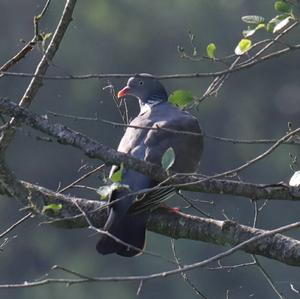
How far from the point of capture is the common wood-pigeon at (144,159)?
200 inches

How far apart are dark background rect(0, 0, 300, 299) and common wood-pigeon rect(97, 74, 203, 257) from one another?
1200 cm

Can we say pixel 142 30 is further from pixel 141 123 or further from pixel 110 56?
pixel 141 123

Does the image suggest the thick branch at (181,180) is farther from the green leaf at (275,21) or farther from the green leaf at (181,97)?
the green leaf at (275,21)

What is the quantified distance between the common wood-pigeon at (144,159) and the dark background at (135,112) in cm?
1200

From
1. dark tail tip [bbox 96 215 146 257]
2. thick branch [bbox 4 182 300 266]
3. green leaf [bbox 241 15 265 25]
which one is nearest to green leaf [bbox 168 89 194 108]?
green leaf [bbox 241 15 265 25]

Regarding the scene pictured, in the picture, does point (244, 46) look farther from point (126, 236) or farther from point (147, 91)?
Result: point (147, 91)

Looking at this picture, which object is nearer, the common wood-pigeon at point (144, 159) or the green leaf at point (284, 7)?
the green leaf at point (284, 7)

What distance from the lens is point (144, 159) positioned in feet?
→ 17.6

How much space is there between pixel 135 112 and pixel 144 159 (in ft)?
46.8

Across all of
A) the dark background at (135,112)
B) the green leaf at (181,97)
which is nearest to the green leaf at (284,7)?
the green leaf at (181,97)

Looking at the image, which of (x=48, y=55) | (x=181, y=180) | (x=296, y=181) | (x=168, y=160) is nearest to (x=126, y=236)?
(x=48, y=55)

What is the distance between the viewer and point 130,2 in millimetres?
27422

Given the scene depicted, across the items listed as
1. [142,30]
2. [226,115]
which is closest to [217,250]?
[226,115]

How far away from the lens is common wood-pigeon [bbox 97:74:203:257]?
5086 mm
